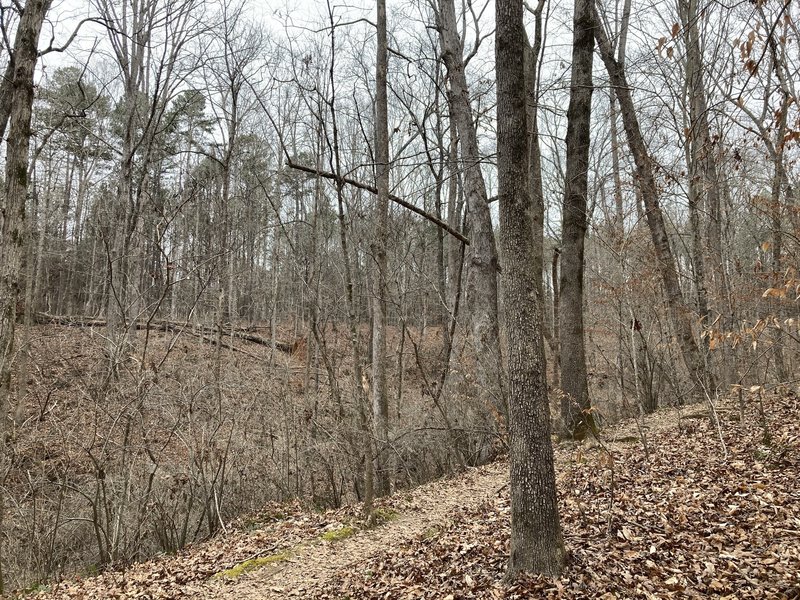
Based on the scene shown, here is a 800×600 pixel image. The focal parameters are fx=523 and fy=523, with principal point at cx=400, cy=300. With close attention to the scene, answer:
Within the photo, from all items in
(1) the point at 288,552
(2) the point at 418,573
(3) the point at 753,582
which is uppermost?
(3) the point at 753,582

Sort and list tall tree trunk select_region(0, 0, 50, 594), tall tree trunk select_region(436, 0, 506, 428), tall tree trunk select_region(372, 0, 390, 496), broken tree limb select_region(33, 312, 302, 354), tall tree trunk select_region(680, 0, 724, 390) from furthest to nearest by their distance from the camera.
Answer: broken tree limb select_region(33, 312, 302, 354) < tall tree trunk select_region(680, 0, 724, 390) < tall tree trunk select_region(436, 0, 506, 428) < tall tree trunk select_region(372, 0, 390, 496) < tall tree trunk select_region(0, 0, 50, 594)

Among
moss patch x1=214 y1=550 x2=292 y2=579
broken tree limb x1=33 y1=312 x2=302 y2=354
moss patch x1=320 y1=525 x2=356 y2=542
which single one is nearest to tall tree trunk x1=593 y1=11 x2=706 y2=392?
moss patch x1=320 y1=525 x2=356 y2=542

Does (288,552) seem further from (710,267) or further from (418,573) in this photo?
(710,267)

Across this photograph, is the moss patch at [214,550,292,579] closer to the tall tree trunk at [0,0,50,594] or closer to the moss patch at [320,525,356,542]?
the moss patch at [320,525,356,542]

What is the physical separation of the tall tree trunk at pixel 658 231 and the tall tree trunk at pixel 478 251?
246 centimetres

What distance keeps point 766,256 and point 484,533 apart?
536 inches

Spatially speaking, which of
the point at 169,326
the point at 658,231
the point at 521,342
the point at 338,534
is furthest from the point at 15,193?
the point at 169,326

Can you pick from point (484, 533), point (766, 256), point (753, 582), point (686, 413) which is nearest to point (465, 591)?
point (484, 533)

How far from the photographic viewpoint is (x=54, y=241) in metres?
25.5

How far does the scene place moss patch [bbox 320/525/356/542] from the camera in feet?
19.6

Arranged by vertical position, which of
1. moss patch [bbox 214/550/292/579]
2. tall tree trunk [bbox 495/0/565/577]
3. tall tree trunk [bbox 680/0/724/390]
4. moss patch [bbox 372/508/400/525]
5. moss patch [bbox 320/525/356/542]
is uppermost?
tall tree trunk [bbox 680/0/724/390]

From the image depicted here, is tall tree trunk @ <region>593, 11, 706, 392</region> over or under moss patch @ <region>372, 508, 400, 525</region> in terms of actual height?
over

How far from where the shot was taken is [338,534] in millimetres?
6062

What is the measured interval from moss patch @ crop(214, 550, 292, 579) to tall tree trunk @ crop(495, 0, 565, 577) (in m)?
3.08
